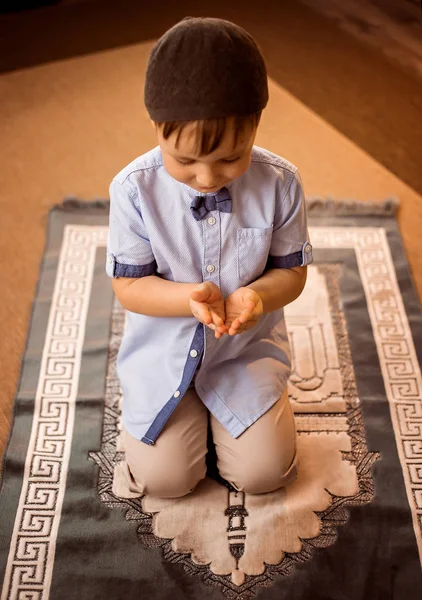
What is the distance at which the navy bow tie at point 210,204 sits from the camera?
34.4 inches

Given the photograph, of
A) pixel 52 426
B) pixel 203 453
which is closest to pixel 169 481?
pixel 203 453

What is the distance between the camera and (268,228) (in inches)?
36.0

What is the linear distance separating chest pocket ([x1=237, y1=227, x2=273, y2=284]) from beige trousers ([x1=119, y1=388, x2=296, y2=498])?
224 millimetres

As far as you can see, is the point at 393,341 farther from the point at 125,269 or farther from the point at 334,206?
the point at 125,269

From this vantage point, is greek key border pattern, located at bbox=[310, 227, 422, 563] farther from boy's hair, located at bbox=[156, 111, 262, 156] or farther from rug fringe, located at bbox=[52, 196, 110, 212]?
boy's hair, located at bbox=[156, 111, 262, 156]

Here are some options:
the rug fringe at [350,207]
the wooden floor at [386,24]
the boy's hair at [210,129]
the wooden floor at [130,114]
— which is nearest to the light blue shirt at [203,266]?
the boy's hair at [210,129]

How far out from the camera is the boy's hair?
72cm

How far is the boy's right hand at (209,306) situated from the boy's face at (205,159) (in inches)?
5.2

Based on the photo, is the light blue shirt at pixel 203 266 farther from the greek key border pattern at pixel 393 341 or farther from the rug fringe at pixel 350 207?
the rug fringe at pixel 350 207

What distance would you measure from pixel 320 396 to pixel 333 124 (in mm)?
887

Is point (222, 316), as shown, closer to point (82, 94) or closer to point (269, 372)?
point (269, 372)

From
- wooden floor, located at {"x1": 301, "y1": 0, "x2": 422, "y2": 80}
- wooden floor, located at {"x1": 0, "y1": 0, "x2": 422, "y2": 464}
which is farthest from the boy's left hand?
wooden floor, located at {"x1": 301, "y1": 0, "x2": 422, "y2": 80}

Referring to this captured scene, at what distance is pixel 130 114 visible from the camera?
1813 millimetres

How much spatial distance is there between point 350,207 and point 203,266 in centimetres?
71
